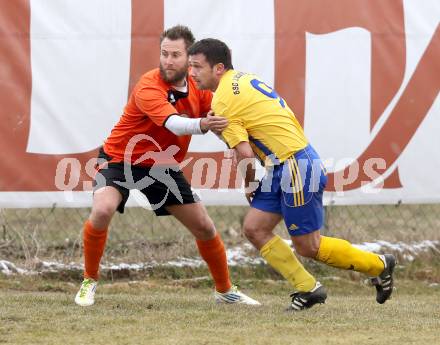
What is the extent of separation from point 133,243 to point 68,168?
3.33ft

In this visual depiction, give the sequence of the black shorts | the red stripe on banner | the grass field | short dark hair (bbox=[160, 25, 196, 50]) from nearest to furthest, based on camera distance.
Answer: the grass field → short dark hair (bbox=[160, 25, 196, 50]) → the black shorts → the red stripe on banner

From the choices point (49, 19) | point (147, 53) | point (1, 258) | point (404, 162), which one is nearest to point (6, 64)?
point (49, 19)

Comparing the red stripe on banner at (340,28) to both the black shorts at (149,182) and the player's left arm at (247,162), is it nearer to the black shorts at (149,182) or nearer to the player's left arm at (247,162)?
the black shorts at (149,182)

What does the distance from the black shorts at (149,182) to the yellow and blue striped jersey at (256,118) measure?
2.44 ft

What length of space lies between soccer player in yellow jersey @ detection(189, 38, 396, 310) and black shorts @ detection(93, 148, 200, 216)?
24.5 inches

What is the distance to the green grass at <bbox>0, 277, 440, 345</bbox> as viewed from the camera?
16.8ft

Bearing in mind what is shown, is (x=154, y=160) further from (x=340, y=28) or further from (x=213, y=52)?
(x=340, y=28)

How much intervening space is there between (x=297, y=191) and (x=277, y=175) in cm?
17

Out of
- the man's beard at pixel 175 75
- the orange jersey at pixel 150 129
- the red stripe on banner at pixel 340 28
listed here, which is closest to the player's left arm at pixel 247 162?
the orange jersey at pixel 150 129

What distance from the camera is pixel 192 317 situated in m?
5.90

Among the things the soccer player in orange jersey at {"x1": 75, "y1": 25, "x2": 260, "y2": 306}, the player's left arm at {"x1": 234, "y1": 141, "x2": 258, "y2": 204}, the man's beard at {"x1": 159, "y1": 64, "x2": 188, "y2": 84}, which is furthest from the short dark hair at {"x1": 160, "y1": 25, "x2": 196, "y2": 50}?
the player's left arm at {"x1": 234, "y1": 141, "x2": 258, "y2": 204}

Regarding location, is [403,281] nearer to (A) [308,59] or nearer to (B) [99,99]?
(A) [308,59]

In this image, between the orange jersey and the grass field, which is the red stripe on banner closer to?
the grass field

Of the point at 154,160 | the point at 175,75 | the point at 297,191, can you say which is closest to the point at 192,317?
the point at 297,191
